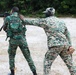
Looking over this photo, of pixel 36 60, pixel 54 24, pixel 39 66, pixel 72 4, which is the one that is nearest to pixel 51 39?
pixel 54 24

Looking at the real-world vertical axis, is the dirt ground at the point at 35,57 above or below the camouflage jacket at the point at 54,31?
below

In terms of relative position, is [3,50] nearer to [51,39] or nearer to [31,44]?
[31,44]

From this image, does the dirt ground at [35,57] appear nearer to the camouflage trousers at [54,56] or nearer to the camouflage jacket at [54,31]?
the camouflage trousers at [54,56]

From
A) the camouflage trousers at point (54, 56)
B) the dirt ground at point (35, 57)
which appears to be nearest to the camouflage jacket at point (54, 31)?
the camouflage trousers at point (54, 56)

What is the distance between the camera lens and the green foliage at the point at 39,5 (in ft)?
78.6

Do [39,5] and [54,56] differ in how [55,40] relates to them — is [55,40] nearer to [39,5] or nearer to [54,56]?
[54,56]

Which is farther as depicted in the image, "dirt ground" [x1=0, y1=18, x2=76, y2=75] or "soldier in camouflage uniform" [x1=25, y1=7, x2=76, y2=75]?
"dirt ground" [x1=0, y1=18, x2=76, y2=75]

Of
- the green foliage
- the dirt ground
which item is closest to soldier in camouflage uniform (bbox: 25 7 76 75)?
the dirt ground

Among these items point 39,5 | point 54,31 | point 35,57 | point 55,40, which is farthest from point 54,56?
point 39,5

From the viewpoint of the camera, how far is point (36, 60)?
424 inches

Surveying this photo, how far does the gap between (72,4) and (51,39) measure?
1658 centimetres

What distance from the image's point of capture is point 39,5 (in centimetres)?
2522

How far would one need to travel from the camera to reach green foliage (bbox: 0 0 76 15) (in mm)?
23953

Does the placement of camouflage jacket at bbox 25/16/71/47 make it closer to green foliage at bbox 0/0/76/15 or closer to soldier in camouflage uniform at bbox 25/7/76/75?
soldier in camouflage uniform at bbox 25/7/76/75
